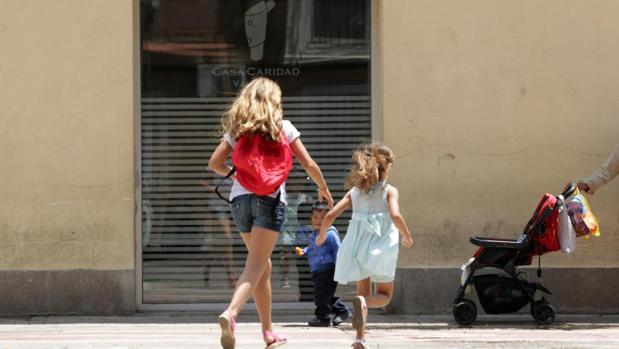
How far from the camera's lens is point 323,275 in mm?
10867

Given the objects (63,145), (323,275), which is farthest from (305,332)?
(63,145)

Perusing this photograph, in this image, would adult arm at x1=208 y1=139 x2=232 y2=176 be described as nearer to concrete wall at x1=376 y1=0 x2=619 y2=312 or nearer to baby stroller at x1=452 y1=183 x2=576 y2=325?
baby stroller at x1=452 y1=183 x2=576 y2=325

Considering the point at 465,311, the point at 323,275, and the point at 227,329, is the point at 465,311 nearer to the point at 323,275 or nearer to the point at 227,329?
the point at 323,275

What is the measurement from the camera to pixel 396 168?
11.5m

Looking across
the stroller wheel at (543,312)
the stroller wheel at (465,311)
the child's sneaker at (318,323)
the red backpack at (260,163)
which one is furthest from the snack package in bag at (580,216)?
the red backpack at (260,163)

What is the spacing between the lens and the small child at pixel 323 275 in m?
10.8

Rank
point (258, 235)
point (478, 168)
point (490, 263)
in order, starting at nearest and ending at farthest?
point (258, 235)
point (490, 263)
point (478, 168)

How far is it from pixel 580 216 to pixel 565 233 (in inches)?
7.9

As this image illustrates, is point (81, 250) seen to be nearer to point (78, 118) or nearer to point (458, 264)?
point (78, 118)

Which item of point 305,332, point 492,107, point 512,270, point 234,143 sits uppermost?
point 492,107

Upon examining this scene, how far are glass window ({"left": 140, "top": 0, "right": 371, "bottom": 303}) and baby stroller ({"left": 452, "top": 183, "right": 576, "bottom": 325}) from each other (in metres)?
1.76

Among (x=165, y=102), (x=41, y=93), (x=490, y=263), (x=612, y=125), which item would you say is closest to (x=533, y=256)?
(x=490, y=263)

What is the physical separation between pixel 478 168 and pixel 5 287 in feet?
15.4

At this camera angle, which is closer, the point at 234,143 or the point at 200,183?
the point at 234,143
